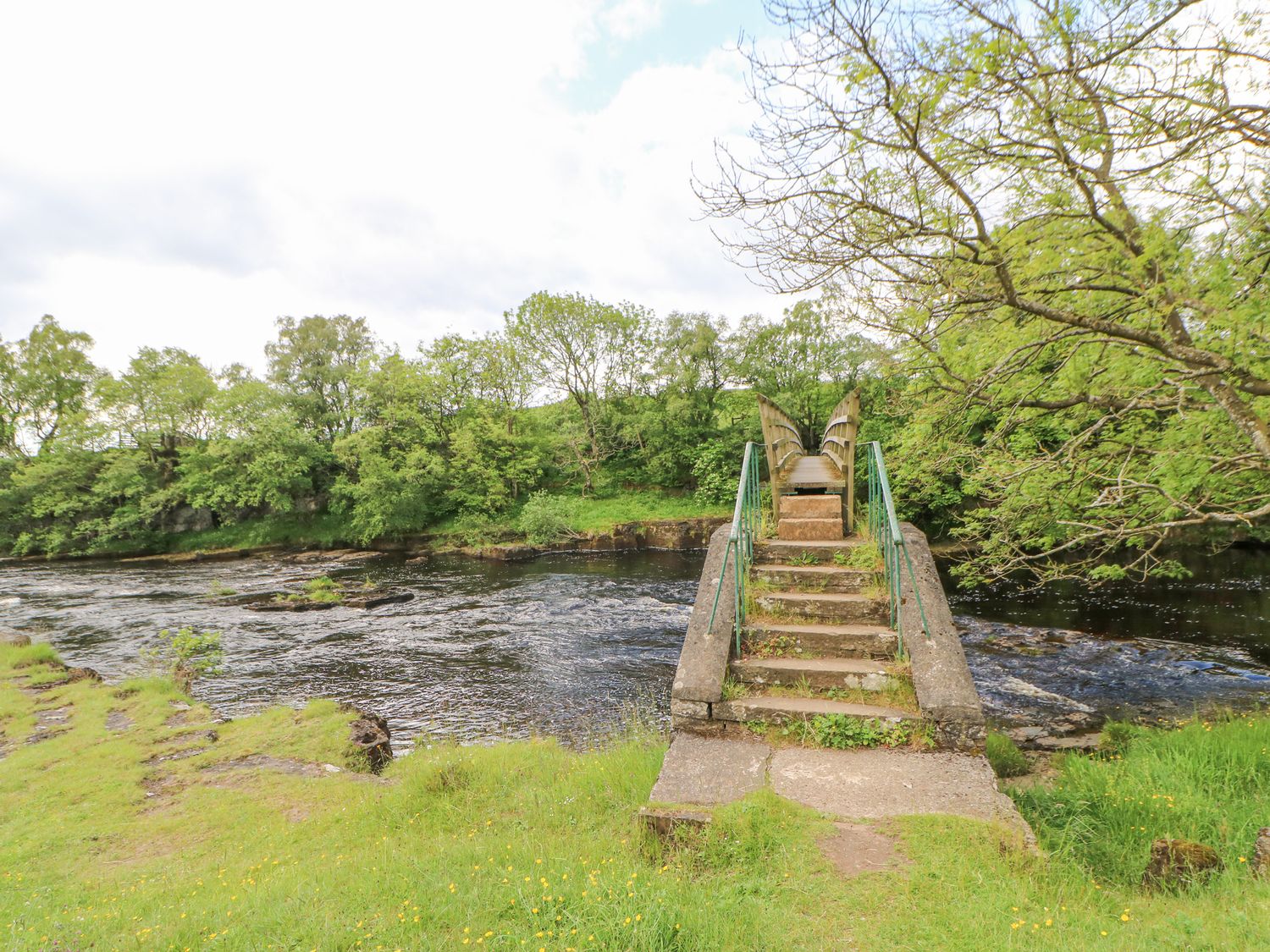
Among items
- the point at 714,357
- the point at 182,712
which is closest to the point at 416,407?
the point at 714,357

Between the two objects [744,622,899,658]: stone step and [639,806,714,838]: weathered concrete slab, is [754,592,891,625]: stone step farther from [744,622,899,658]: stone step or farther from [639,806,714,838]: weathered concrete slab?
[639,806,714,838]: weathered concrete slab

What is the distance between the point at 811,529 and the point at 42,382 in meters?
50.3

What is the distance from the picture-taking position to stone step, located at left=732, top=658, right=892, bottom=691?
4605 mm

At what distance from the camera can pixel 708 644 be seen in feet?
16.2

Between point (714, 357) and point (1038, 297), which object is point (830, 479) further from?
point (714, 357)

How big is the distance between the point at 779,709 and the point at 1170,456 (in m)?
4.96

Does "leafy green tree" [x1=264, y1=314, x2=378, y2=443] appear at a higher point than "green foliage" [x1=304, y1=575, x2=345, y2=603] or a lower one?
higher

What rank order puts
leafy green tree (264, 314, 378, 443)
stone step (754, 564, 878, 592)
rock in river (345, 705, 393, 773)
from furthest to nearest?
leafy green tree (264, 314, 378, 443), rock in river (345, 705, 393, 773), stone step (754, 564, 878, 592)

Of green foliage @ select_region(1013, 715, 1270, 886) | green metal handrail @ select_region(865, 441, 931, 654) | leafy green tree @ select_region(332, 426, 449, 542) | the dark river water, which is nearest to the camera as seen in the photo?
green foliage @ select_region(1013, 715, 1270, 886)

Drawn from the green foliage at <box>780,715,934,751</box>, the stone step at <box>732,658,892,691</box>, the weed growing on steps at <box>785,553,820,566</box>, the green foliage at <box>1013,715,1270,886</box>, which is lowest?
the green foliage at <box>1013,715,1270,886</box>

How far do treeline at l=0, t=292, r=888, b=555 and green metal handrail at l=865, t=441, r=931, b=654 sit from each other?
21.7m

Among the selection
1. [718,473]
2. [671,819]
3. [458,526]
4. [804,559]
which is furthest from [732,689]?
[458,526]

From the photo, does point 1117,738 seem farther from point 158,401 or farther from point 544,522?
point 158,401

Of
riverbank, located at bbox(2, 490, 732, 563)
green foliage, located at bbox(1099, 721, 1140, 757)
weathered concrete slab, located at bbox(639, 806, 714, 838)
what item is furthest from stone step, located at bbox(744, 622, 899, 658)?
riverbank, located at bbox(2, 490, 732, 563)
